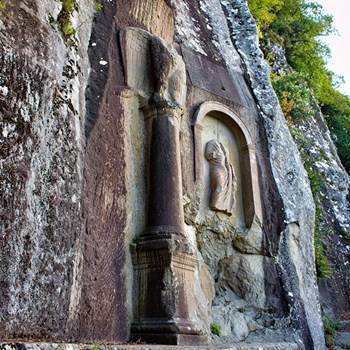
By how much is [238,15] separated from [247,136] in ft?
9.89

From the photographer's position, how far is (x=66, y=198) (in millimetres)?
4449

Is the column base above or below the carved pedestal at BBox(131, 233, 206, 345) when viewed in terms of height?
below

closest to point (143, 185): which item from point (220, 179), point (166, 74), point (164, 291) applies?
point (164, 291)

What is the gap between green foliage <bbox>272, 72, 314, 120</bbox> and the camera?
45.2 feet

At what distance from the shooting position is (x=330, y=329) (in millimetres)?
9219

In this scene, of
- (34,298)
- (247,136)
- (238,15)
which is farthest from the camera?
(238,15)

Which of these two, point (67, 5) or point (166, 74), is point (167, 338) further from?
point (67, 5)

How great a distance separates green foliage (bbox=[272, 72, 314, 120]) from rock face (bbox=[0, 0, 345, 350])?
16.4 feet

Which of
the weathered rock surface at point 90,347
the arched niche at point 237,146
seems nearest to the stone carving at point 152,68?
the arched niche at point 237,146

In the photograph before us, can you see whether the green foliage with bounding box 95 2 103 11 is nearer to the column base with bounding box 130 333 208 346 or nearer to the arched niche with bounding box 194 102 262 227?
the arched niche with bounding box 194 102 262 227

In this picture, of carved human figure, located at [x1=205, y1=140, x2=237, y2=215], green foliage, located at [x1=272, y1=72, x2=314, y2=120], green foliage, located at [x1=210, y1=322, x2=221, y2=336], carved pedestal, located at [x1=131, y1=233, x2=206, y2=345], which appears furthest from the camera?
green foliage, located at [x1=272, y1=72, x2=314, y2=120]

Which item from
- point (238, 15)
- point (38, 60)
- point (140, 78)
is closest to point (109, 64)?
point (140, 78)

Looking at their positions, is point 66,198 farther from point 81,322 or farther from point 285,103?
point 285,103

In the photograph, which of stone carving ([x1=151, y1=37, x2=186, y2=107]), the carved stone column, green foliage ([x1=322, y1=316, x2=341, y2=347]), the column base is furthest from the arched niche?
green foliage ([x1=322, y1=316, x2=341, y2=347])
